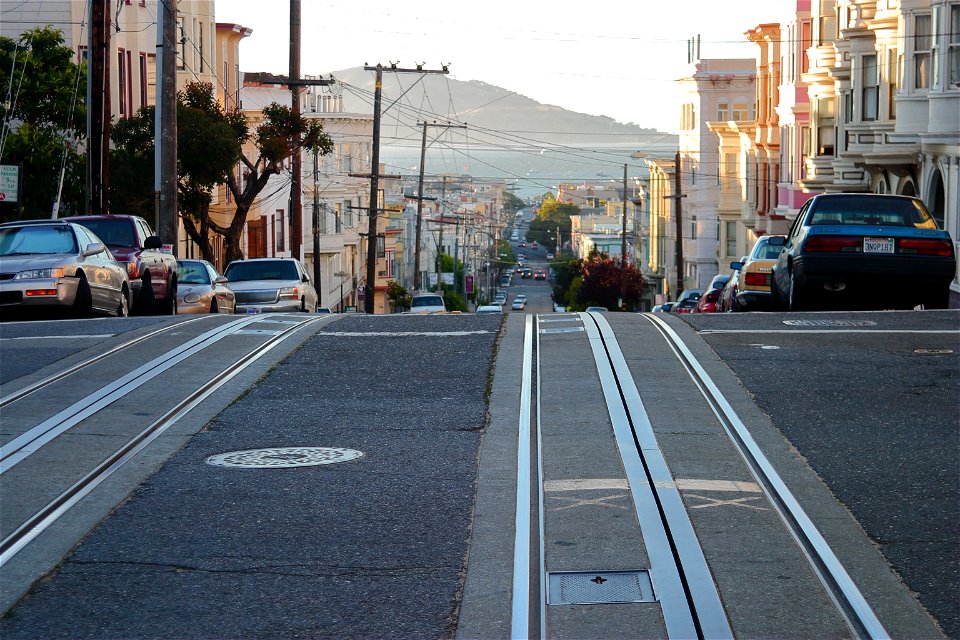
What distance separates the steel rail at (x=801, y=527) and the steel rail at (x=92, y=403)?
469cm

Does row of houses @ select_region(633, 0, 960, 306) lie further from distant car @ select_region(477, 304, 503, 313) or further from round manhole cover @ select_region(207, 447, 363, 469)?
round manhole cover @ select_region(207, 447, 363, 469)

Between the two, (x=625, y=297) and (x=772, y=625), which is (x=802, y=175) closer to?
(x=625, y=297)

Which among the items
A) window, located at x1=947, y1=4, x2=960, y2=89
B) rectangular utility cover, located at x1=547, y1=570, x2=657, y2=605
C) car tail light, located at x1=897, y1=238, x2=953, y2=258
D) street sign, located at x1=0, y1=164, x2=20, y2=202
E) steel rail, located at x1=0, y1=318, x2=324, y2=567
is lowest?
rectangular utility cover, located at x1=547, y1=570, x2=657, y2=605

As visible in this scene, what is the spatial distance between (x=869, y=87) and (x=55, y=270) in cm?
2535

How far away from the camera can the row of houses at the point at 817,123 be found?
29.9 meters

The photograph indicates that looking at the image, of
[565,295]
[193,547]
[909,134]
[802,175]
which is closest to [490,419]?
[193,547]

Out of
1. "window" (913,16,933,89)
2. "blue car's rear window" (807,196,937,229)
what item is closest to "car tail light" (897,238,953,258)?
"blue car's rear window" (807,196,937,229)

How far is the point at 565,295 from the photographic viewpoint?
105188 millimetres

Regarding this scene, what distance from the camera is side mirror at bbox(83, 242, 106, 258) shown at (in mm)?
18333

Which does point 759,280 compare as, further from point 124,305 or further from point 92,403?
point 92,403

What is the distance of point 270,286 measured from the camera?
2745cm

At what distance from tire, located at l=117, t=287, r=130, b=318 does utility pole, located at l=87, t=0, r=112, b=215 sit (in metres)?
9.02

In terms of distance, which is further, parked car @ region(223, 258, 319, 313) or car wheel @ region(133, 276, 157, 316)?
parked car @ region(223, 258, 319, 313)

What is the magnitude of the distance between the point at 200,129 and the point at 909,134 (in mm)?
18654
